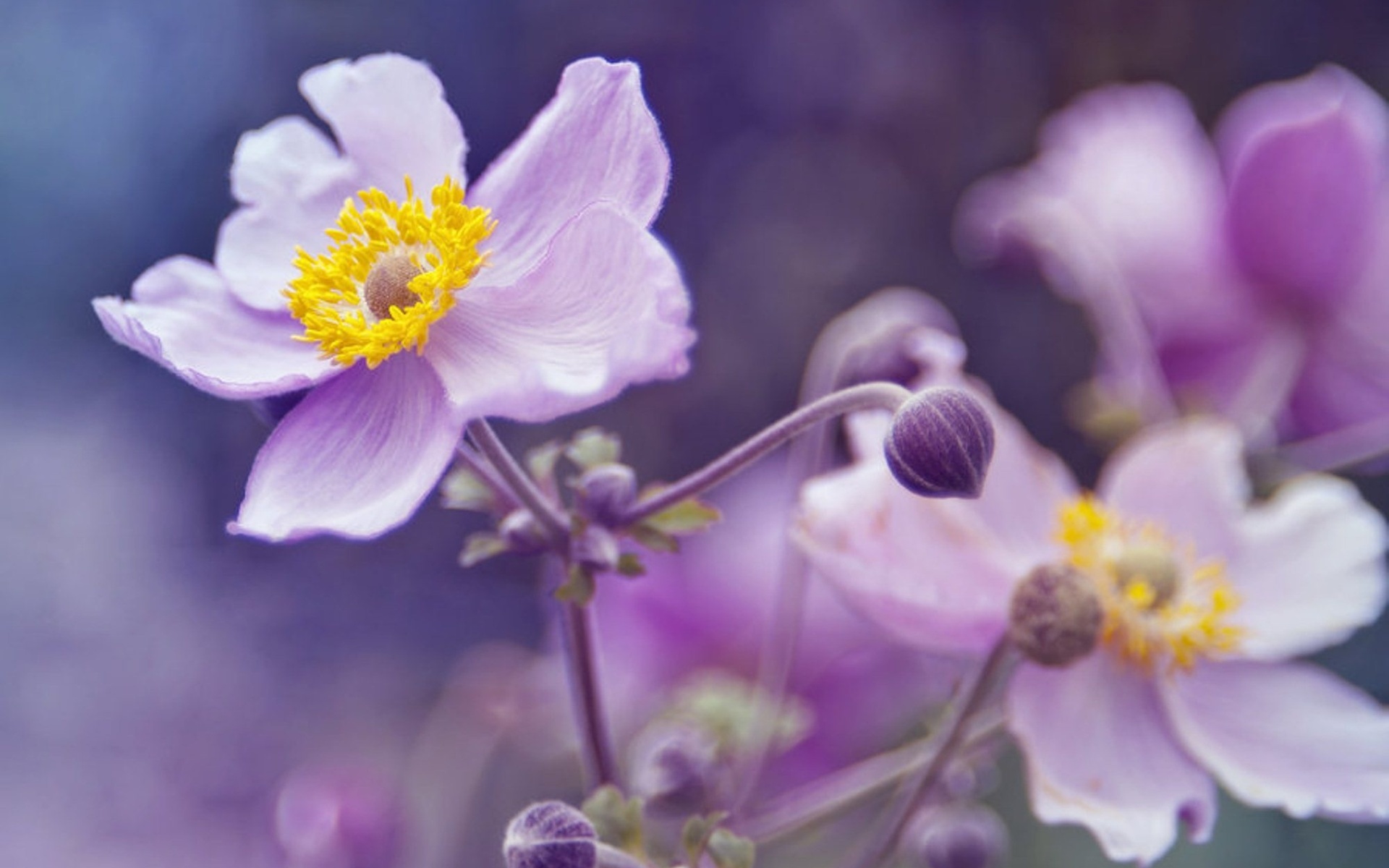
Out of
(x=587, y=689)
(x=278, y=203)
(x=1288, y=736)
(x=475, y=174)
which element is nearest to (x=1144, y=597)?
(x=1288, y=736)

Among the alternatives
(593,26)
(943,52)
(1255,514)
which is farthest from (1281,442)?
(593,26)

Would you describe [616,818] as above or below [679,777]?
above

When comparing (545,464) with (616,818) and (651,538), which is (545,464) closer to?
(651,538)

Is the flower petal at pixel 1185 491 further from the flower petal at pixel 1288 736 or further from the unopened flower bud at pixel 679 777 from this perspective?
the unopened flower bud at pixel 679 777

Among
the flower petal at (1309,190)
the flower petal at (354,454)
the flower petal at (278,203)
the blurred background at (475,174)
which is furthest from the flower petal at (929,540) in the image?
the blurred background at (475,174)

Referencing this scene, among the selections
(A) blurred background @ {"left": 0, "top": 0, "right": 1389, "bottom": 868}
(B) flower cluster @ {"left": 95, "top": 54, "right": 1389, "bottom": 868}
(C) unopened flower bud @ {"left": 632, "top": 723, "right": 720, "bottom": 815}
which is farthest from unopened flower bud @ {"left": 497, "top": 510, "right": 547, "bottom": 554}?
(A) blurred background @ {"left": 0, "top": 0, "right": 1389, "bottom": 868}

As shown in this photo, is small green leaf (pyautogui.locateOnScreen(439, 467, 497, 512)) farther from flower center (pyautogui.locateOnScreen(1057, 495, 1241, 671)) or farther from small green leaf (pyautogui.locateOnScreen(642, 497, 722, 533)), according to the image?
flower center (pyautogui.locateOnScreen(1057, 495, 1241, 671))

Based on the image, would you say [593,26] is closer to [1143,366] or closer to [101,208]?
[101,208]
